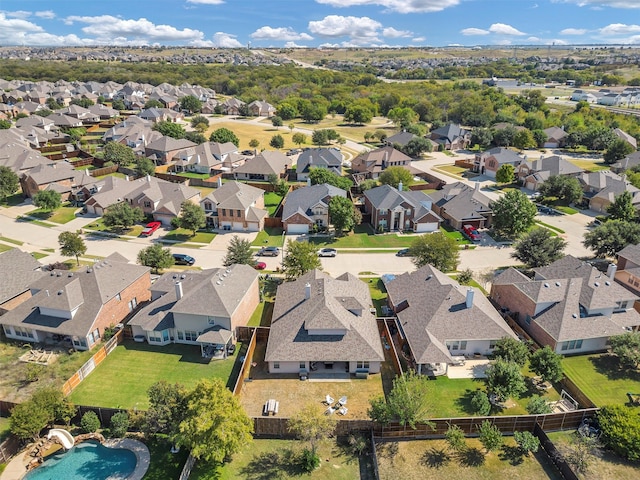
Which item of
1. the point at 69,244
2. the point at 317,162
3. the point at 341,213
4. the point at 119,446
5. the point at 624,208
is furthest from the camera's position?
the point at 317,162

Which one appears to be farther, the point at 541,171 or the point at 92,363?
the point at 541,171

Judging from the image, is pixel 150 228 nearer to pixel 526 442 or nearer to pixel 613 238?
pixel 526 442

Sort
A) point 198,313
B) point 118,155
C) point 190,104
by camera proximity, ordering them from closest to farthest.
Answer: point 198,313
point 118,155
point 190,104

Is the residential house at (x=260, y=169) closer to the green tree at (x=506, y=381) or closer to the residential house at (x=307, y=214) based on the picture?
the residential house at (x=307, y=214)

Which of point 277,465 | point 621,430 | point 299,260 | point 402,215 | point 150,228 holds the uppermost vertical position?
point 299,260

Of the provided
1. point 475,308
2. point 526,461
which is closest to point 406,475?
point 526,461

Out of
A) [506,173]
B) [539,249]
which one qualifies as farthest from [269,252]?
[506,173]

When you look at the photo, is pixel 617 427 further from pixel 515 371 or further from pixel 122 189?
pixel 122 189
